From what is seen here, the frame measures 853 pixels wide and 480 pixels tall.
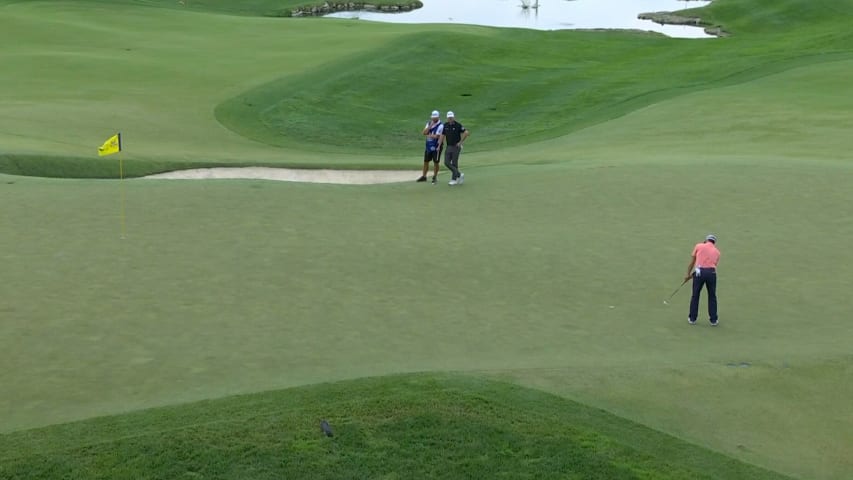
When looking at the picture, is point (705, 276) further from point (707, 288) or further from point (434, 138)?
point (434, 138)

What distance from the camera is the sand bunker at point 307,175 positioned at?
2594cm

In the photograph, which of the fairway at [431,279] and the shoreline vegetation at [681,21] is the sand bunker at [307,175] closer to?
the fairway at [431,279]

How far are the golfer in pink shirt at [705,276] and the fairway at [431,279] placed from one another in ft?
1.17

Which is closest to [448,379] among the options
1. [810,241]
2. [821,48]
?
[810,241]

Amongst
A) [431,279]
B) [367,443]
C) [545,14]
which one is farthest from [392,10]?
[367,443]

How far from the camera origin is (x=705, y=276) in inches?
586

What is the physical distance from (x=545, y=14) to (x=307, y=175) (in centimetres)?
6750

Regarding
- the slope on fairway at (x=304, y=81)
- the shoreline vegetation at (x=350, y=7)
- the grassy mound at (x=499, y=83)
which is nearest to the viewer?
the slope on fairway at (x=304, y=81)

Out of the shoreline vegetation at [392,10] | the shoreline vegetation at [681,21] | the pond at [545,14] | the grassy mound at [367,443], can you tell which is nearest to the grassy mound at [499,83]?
the shoreline vegetation at [681,21]

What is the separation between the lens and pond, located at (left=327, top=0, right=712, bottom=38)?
78562 mm

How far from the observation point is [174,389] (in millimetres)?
11539

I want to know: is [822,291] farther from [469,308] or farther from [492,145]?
[492,145]

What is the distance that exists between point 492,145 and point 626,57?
18.5 m

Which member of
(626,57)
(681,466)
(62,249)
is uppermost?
(626,57)
